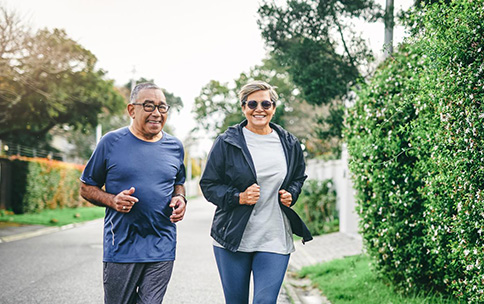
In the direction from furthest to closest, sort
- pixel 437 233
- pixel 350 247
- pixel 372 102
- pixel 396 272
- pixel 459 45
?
pixel 350 247 < pixel 372 102 < pixel 396 272 < pixel 437 233 < pixel 459 45

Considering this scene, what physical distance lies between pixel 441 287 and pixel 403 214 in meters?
0.97

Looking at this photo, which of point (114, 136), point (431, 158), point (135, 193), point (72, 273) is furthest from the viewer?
point (72, 273)

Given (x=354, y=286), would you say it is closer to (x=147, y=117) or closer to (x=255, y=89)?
(x=255, y=89)

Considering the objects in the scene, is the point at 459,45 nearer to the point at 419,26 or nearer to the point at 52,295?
the point at 419,26

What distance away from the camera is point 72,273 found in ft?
28.2

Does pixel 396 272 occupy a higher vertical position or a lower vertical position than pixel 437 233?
lower

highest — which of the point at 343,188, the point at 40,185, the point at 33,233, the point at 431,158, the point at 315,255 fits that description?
the point at 431,158

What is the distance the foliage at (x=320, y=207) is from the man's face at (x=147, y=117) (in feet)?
41.1

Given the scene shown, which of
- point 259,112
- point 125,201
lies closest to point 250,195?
point 259,112

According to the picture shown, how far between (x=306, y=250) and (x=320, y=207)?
4.31m

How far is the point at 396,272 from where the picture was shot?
638 centimetres

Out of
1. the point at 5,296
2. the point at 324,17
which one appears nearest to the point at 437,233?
the point at 5,296

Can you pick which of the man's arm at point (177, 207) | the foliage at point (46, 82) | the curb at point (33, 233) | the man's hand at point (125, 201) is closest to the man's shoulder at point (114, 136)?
the man's hand at point (125, 201)

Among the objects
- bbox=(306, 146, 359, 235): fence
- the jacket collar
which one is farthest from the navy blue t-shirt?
bbox=(306, 146, 359, 235): fence
